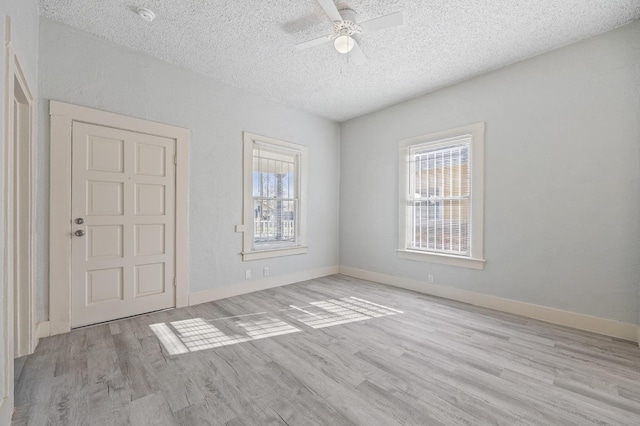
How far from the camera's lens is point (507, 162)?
3336 mm

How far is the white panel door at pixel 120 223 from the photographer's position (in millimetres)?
2709

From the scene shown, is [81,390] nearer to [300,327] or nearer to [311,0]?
[300,327]

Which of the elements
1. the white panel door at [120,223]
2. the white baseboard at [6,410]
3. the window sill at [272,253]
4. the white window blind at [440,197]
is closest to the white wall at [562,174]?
the white window blind at [440,197]

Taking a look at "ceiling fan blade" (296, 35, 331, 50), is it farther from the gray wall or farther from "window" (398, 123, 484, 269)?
"window" (398, 123, 484, 269)

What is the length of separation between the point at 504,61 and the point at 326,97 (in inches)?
93.2

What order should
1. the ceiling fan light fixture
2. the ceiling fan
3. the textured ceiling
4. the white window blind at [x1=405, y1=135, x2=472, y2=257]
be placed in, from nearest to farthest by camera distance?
the ceiling fan, the textured ceiling, the ceiling fan light fixture, the white window blind at [x1=405, y1=135, x2=472, y2=257]

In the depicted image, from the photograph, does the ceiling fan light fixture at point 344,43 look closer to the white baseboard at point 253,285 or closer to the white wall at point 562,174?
the white wall at point 562,174

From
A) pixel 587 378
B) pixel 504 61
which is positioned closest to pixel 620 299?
pixel 587 378

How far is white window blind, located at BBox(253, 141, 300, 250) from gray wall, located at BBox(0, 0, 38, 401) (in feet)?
7.82

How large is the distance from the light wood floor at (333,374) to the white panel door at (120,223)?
0.94ft

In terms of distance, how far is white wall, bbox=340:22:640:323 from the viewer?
2.62 metres

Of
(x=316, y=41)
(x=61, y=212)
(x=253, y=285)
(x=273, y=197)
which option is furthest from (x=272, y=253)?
(x=316, y=41)

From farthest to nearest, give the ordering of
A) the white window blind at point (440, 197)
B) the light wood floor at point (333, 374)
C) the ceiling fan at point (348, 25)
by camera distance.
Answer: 1. the white window blind at point (440, 197)
2. the ceiling fan at point (348, 25)
3. the light wood floor at point (333, 374)

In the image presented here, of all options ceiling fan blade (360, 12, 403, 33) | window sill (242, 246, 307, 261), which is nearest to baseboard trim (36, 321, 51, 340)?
window sill (242, 246, 307, 261)
